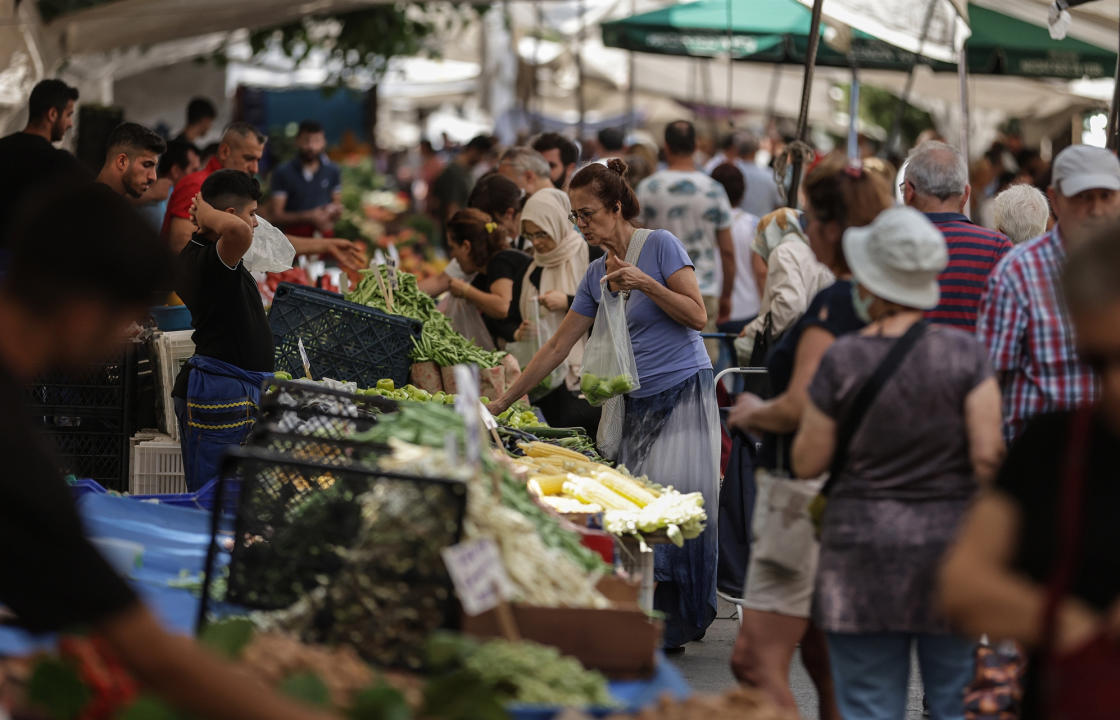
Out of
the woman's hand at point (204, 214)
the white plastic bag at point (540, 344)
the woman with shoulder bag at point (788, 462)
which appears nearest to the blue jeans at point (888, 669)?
the woman with shoulder bag at point (788, 462)

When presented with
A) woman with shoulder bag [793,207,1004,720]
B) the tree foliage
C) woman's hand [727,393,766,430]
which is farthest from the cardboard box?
the tree foliage

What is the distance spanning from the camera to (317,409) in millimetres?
4699

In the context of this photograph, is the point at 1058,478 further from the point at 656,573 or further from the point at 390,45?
the point at 390,45

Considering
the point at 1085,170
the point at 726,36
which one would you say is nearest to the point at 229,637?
the point at 1085,170

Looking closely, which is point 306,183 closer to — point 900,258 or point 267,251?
point 267,251

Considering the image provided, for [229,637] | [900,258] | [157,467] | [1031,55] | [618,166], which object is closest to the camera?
[229,637]

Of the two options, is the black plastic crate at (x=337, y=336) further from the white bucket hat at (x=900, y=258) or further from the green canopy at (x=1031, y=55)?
the green canopy at (x=1031, y=55)

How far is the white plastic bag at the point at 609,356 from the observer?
607 centimetres

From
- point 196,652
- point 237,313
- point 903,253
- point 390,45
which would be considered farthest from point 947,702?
point 390,45

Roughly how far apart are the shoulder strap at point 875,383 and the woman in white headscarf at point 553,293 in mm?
4040

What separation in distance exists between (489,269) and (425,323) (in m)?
0.84

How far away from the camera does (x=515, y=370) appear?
7.64 m

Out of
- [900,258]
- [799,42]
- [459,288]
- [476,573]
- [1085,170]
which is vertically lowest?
[459,288]

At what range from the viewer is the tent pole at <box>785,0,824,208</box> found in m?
8.38
